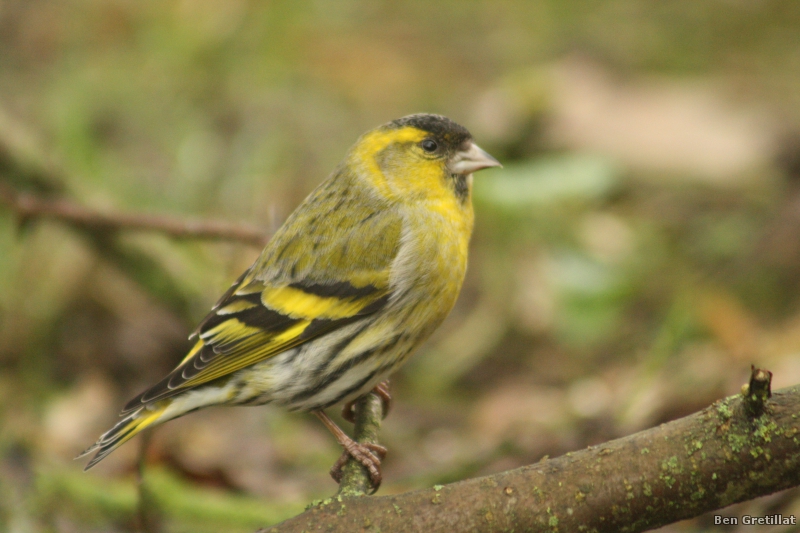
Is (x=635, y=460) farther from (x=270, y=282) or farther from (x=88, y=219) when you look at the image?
(x=88, y=219)

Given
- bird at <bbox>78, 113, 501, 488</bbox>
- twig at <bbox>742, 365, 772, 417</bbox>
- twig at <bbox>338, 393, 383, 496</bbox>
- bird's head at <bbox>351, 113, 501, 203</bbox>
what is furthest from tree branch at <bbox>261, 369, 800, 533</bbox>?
bird's head at <bbox>351, 113, 501, 203</bbox>

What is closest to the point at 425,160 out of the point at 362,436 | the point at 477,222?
the point at 362,436

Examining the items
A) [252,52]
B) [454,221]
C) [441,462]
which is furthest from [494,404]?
[252,52]

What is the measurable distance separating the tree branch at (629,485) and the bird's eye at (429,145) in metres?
1.85

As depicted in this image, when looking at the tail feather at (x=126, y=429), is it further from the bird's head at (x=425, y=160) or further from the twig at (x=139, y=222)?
the bird's head at (x=425, y=160)

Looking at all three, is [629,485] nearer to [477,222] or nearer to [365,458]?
[365,458]

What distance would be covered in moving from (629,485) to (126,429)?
179 cm

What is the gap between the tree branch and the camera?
6.88 ft

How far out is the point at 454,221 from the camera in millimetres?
3693

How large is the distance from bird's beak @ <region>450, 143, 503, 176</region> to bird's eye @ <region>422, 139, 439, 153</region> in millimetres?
92

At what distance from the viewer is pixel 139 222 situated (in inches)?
162

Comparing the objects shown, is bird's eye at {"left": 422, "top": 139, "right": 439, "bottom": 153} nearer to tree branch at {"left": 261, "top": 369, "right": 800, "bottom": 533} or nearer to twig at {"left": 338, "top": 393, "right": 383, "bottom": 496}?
twig at {"left": 338, "top": 393, "right": 383, "bottom": 496}

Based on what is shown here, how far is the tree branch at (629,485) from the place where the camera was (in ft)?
6.88

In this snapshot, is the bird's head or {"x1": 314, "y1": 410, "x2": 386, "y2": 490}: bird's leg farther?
the bird's head
